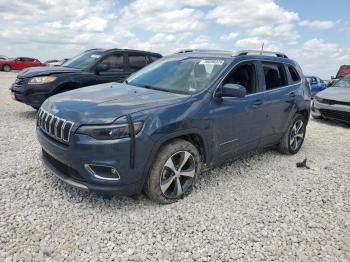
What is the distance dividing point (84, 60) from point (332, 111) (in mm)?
6937

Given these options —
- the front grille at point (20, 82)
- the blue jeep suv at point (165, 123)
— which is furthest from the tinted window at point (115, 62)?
the blue jeep suv at point (165, 123)

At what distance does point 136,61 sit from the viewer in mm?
8992

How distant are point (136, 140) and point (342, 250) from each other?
2.28 meters

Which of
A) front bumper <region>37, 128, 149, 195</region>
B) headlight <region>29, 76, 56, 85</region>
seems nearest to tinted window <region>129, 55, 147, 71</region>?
headlight <region>29, 76, 56, 85</region>

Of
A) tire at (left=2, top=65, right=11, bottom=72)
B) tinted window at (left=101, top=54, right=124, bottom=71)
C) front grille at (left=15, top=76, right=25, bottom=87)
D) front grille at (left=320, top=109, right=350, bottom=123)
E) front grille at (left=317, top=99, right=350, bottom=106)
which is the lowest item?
tire at (left=2, top=65, right=11, bottom=72)

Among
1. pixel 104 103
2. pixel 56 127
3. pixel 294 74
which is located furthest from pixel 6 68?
pixel 104 103

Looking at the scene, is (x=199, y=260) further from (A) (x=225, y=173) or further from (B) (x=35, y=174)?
(B) (x=35, y=174)

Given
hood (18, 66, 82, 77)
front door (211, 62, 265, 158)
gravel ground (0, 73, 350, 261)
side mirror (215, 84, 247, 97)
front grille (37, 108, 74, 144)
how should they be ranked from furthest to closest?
1. hood (18, 66, 82, 77)
2. front door (211, 62, 265, 158)
3. side mirror (215, 84, 247, 97)
4. front grille (37, 108, 74, 144)
5. gravel ground (0, 73, 350, 261)

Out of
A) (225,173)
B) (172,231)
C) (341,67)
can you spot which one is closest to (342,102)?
(225,173)

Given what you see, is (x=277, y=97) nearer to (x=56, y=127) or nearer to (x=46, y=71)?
(x=56, y=127)

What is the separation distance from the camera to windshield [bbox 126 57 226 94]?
4340 mm

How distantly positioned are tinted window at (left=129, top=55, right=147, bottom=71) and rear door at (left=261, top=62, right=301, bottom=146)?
4230mm

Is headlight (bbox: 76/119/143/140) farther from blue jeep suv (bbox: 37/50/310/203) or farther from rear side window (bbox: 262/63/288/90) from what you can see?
rear side window (bbox: 262/63/288/90)

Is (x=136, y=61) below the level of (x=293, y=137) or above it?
above
